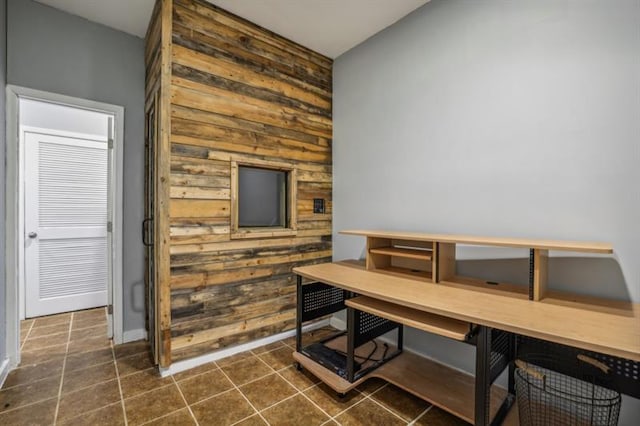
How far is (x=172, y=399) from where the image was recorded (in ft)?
6.71

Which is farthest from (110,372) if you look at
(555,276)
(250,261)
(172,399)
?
(555,276)

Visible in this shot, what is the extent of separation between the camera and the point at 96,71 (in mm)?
2795

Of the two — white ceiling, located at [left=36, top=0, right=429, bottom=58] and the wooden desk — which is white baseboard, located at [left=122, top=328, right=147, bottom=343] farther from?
white ceiling, located at [left=36, top=0, right=429, bottom=58]

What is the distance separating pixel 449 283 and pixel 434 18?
2.15 meters

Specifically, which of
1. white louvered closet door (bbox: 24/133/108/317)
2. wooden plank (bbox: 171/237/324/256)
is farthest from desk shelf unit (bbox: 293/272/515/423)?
white louvered closet door (bbox: 24/133/108/317)

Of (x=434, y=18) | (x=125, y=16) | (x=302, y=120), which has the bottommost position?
(x=302, y=120)

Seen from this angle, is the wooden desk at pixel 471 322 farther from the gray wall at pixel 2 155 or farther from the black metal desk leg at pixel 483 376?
the gray wall at pixel 2 155

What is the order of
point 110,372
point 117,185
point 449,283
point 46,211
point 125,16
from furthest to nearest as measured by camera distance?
point 46,211, point 117,185, point 125,16, point 110,372, point 449,283

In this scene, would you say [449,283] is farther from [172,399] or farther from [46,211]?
[46,211]

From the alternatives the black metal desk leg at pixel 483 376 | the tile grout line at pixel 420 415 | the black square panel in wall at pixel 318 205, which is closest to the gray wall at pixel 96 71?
the black square panel in wall at pixel 318 205

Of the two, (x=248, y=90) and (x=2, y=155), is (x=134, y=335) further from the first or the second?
(x=248, y=90)

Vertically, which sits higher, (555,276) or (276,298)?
(555,276)

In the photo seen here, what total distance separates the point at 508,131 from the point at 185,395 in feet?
9.62

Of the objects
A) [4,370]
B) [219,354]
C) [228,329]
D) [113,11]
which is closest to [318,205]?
[228,329]
